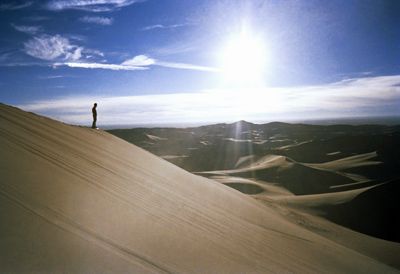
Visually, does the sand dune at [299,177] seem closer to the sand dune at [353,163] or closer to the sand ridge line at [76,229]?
the sand dune at [353,163]

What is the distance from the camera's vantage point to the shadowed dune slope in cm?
308

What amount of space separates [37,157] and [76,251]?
2789 millimetres

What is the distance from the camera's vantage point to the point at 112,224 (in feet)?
13.0

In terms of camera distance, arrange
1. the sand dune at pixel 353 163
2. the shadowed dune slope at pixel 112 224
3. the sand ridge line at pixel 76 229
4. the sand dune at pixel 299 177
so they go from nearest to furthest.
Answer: the shadowed dune slope at pixel 112 224 < the sand ridge line at pixel 76 229 < the sand dune at pixel 299 177 < the sand dune at pixel 353 163

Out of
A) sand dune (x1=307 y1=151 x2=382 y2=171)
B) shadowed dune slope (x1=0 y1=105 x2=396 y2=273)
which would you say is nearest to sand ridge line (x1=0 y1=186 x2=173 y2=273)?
shadowed dune slope (x1=0 y1=105 x2=396 y2=273)

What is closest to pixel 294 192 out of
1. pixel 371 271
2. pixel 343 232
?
pixel 343 232

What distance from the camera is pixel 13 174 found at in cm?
424

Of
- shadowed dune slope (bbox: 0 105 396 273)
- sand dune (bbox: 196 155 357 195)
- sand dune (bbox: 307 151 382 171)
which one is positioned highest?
shadowed dune slope (bbox: 0 105 396 273)

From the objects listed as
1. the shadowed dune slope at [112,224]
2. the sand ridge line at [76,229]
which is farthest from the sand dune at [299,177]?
the sand ridge line at [76,229]

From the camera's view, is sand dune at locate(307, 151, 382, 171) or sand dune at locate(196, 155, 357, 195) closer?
sand dune at locate(196, 155, 357, 195)

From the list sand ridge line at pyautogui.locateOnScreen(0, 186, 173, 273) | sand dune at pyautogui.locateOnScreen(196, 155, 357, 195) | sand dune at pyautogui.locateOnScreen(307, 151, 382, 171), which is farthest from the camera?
sand dune at pyautogui.locateOnScreen(307, 151, 382, 171)

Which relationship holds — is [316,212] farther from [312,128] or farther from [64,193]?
[312,128]

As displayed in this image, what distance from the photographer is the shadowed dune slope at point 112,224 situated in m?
3.08

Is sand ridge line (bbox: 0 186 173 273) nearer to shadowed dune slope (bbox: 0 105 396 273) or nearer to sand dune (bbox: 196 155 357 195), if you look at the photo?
shadowed dune slope (bbox: 0 105 396 273)
